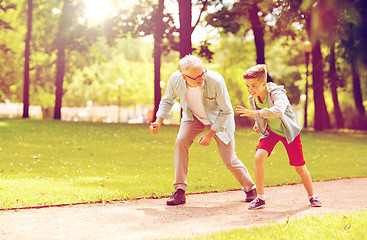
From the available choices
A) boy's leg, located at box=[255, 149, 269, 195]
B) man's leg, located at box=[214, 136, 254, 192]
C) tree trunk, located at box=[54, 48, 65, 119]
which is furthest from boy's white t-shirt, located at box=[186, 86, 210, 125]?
tree trunk, located at box=[54, 48, 65, 119]

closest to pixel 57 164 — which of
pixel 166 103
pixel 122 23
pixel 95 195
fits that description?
pixel 95 195

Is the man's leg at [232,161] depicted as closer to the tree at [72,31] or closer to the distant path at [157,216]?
the distant path at [157,216]

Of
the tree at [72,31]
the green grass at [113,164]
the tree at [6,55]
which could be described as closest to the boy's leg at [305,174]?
the green grass at [113,164]

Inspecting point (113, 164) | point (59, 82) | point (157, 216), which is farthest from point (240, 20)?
point (157, 216)

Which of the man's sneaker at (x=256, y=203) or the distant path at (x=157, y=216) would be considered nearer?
the distant path at (x=157, y=216)

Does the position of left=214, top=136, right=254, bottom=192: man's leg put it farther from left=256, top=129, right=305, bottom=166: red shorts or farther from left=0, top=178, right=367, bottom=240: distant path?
left=256, top=129, right=305, bottom=166: red shorts

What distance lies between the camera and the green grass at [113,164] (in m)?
6.94

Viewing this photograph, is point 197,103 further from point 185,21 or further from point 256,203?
point 185,21

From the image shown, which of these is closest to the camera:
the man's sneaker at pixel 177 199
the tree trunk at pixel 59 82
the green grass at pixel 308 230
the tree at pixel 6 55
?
the green grass at pixel 308 230

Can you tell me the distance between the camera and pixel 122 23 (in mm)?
24391

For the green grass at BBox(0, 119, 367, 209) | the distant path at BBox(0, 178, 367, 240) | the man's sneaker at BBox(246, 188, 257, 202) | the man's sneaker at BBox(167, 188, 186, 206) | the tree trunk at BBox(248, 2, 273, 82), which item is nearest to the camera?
the distant path at BBox(0, 178, 367, 240)

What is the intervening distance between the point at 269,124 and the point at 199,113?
0.84 m

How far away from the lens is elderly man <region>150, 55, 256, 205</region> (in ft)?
18.7

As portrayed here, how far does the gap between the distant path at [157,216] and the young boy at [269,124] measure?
15.0 inches
